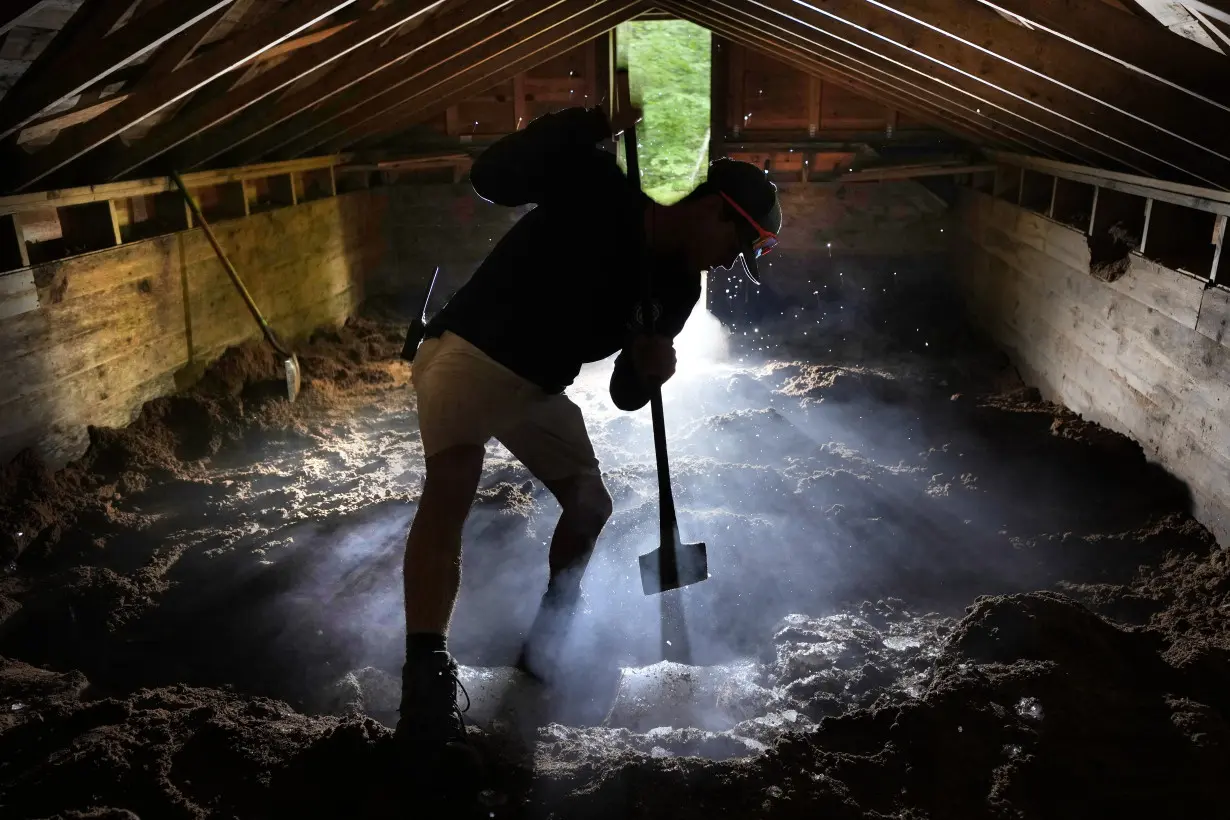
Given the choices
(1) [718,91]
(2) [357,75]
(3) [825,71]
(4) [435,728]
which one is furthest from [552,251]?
(1) [718,91]

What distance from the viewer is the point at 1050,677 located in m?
2.11

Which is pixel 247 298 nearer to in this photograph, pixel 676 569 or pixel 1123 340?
pixel 676 569

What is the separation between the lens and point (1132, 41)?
2475 millimetres

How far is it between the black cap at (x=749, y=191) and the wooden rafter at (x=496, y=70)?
3.59 meters

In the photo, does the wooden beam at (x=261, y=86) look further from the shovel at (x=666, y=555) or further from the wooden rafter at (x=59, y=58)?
the shovel at (x=666, y=555)

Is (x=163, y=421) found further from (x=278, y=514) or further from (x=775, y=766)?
(x=775, y=766)

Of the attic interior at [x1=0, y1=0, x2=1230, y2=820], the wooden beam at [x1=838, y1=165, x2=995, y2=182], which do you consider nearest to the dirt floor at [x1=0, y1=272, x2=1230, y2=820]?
the attic interior at [x1=0, y1=0, x2=1230, y2=820]

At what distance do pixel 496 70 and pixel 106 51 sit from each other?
4215mm

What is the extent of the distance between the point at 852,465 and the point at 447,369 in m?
2.75

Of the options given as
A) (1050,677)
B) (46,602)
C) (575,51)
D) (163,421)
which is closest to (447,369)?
(1050,677)

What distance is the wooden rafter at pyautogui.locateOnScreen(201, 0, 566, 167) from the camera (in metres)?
4.45

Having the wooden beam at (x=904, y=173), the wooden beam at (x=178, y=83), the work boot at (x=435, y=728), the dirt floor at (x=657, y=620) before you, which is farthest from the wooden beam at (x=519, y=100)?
the work boot at (x=435, y=728)

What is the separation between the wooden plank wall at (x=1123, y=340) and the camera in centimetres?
343

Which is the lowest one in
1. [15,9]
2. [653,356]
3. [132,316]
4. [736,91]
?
[132,316]
